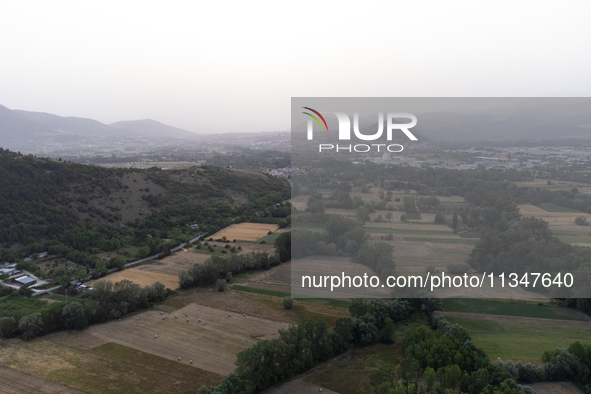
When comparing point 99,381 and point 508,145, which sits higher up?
point 508,145

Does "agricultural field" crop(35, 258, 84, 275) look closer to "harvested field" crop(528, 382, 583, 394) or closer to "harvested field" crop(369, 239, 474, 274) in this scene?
"harvested field" crop(369, 239, 474, 274)

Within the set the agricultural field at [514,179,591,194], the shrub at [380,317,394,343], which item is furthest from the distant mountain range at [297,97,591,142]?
the shrub at [380,317,394,343]

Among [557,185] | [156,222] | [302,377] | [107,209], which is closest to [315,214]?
[302,377]

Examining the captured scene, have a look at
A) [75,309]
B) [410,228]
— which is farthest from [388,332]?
[75,309]

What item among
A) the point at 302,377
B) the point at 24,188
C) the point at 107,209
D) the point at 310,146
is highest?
the point at 310,146

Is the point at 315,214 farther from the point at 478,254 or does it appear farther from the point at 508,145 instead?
the point at 508,145

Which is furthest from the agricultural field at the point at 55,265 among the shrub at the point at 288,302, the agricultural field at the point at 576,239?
the agricultural field at the point at 576,239
